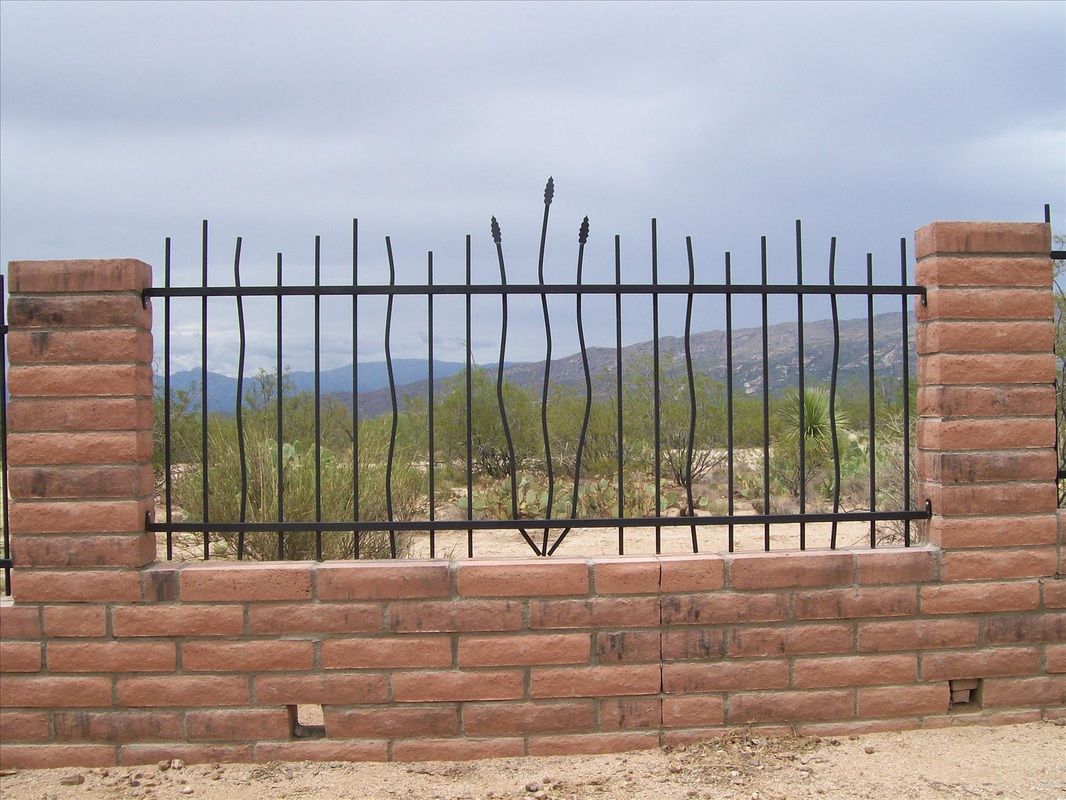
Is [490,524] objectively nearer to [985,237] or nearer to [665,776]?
[665,776]

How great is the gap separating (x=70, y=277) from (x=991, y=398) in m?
4.06

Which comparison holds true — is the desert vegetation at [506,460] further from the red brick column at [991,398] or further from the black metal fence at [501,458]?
the red brick column at [991,398]

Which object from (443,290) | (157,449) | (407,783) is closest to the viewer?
(407,783)

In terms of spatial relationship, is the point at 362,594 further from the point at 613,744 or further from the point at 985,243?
the point at 985,243

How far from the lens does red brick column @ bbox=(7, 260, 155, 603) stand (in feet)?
12.4

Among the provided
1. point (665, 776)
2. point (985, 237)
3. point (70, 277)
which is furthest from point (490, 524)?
point (985, 237)

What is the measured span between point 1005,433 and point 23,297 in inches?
171

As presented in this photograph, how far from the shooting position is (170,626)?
3754 mm

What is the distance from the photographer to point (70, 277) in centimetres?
379

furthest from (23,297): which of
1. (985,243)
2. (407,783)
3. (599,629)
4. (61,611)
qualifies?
(985,243)

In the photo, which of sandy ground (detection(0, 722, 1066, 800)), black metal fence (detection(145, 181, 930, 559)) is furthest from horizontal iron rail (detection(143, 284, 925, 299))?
sandy ground (detection(0, 722, 1066, 800))

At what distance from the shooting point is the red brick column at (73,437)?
148 inches

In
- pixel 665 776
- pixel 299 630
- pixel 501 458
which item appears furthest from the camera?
pixel 501 458

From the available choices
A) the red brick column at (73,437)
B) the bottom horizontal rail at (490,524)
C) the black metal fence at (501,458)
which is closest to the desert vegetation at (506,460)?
the black metal fence at (501,458)
